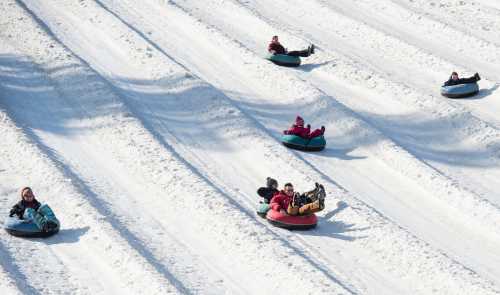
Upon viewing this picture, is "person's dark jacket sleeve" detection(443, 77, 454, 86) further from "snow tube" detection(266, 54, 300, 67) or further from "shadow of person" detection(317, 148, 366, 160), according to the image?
"shadow of person" detection(317, 148, 366, 160)

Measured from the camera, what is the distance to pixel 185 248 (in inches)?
779

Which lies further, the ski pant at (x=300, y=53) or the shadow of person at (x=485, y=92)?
the ski pant at (x=300, y=53)

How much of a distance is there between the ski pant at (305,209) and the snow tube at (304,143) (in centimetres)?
429

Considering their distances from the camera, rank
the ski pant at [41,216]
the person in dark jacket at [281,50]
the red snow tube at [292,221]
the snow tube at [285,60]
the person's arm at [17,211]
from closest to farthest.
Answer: the ski pant at [41,216] < the person's arm at [17,211] < the red snow tube at [292,221] < the snow tube at [285,60] < the person in dark jacket at [281,50]

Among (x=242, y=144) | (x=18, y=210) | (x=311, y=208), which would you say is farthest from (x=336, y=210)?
(x=18, y=210)

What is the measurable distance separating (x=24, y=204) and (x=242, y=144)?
6.67 meters

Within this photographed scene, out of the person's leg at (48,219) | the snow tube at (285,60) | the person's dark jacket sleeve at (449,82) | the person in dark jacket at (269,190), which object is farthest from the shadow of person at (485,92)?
the person's leg at (48,219)

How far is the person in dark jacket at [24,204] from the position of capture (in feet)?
65.7

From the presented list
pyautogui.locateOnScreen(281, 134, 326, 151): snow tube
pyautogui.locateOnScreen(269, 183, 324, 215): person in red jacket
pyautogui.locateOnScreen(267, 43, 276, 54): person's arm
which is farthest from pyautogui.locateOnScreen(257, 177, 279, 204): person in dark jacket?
pyautogui.locateOnScreen(267, 43, 276, 54): person's arm

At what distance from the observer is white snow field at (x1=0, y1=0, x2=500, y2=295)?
1917 centimetres

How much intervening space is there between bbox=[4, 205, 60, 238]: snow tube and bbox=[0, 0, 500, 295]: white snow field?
0.18 metres

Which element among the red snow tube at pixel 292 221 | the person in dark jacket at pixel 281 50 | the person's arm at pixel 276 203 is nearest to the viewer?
the red snow tube at pixel 292 221

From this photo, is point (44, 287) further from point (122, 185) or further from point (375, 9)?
point (375, 9)

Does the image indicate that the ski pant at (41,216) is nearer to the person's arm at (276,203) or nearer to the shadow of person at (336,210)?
the person's arm at (276,203)
